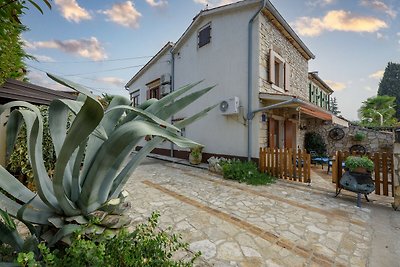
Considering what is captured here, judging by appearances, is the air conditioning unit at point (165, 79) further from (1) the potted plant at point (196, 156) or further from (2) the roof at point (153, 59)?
(1) the potted plant at point (196, 156)

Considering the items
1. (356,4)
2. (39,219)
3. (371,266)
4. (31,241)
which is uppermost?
(356,4)

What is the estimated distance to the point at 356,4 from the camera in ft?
21.1

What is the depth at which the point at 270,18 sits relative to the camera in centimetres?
825

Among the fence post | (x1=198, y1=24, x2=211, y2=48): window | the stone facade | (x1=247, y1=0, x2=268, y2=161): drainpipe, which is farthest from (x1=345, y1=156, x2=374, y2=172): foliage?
(x1=198, y1=24, x2=211, y2=48): window

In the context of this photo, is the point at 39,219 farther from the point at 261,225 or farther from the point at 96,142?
the point at 261,225

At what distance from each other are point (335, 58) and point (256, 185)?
6.12m

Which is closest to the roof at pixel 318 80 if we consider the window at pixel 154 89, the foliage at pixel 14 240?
the window at pixel 154 89

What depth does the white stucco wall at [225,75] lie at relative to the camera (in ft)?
26.3

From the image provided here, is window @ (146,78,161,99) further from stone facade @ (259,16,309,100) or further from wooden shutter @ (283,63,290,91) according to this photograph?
wooden shutter @ (283,63,290,91)

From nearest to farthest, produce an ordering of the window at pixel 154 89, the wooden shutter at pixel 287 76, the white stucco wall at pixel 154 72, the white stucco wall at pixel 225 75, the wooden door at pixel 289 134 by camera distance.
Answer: the white stucco wall at pixel 225 75 → the wooden shutter at pixel 287 76 → the wooden door at pixel 289 134 → the white stucco wall at pixel 154 72 → the window at pixel 154 89

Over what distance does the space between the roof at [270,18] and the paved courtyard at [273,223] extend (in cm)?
681

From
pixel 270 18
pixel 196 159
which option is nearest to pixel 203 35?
pixel 270 18

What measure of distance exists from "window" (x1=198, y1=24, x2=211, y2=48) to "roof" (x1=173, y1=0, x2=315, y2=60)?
51 cm

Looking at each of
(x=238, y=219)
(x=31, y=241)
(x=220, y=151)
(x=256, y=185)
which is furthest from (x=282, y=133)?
(x=31, y=241)
